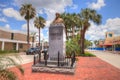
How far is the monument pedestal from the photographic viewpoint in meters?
12.1

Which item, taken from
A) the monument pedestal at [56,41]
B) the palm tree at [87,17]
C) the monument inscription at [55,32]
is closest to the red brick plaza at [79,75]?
the monument pedestal at [56,41]

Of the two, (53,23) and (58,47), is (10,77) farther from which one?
(53,23)

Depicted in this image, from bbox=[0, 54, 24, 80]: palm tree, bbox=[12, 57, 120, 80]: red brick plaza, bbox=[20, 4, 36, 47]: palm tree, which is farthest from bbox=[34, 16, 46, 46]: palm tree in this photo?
bbox=[0, 54, 24, 80]: palm tree

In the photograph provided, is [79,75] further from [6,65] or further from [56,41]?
[6,65]

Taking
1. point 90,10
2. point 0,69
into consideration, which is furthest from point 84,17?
point 0,69

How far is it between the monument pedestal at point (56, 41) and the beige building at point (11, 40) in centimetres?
3079

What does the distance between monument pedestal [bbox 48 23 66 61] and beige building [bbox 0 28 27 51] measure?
30.8 m

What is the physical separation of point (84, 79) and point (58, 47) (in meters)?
3.77

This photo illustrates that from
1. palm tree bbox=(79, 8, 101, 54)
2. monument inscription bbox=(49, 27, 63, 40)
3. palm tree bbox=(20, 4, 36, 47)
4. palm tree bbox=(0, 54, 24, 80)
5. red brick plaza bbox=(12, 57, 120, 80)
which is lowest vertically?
red brick plaza bbox=(12, 57, 120, 80)

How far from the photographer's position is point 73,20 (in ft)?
140

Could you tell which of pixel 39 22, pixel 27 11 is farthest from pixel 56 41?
pixel 39 22

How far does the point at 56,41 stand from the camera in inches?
479

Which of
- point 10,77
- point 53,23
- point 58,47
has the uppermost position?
point 53,23

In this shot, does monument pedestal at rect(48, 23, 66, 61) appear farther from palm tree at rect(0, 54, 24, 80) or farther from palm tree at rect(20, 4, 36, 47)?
palm tree at rect(20, 4, 36, 47)
